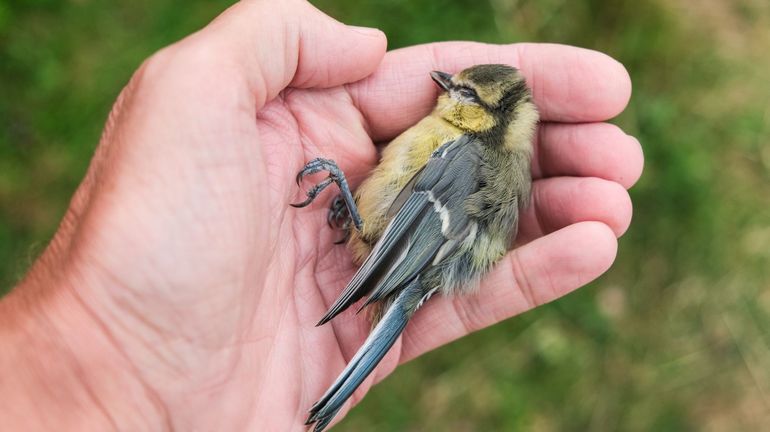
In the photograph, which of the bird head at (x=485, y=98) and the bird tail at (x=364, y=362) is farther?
the bird head at (x=485, y=98)

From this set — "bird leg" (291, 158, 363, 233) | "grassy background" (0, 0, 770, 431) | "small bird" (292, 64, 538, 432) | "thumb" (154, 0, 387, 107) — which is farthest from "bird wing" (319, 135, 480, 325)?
"grassy background" (0, 0, 770, 431)

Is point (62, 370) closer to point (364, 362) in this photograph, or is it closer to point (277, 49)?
point (364, 362)

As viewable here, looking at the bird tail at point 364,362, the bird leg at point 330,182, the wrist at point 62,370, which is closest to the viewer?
the wrist at point 62,370

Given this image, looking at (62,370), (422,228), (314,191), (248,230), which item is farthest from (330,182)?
(62,370)

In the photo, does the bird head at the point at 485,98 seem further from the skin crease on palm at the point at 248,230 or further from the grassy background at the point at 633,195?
the grassy background at the point at 633,195

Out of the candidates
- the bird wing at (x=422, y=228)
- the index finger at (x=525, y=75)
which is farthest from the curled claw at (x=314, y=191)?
the index finger at (x=525, y=75)

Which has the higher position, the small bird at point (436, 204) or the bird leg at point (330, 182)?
the bird leg at point (330, 182)

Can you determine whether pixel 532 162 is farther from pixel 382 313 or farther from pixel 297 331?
pixel 297 331
